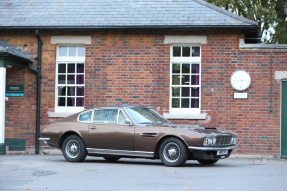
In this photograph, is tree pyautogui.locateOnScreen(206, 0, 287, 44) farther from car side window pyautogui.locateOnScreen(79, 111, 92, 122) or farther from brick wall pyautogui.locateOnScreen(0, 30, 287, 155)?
car side window pyautogui.locateOnScreen(79, 111, 92, 122)

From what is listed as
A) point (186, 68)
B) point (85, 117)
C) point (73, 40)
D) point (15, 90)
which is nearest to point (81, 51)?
point (73, 40)

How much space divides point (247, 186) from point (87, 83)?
8.53 metres

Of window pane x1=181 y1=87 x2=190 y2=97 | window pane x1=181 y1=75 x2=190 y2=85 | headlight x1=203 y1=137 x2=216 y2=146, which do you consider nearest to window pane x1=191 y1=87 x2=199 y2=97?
window pane x1=181 y1=87 x2=190 y2=97

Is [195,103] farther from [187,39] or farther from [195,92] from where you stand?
[187,39]

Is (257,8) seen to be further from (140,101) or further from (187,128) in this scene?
(187,128)

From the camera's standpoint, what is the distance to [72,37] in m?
15.0

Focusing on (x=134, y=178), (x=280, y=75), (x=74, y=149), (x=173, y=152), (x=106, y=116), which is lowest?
(x=134, y=178)

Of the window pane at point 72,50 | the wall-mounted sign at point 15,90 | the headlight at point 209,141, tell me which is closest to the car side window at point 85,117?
the headlight at point 209,141

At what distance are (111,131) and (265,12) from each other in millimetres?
14579

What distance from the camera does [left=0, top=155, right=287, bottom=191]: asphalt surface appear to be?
718 centimetres

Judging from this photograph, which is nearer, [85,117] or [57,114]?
[85,117]

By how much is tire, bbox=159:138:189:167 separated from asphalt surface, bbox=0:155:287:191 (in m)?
0.17

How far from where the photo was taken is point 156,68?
14.6m

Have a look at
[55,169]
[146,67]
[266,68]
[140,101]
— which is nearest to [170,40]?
[146,67]
